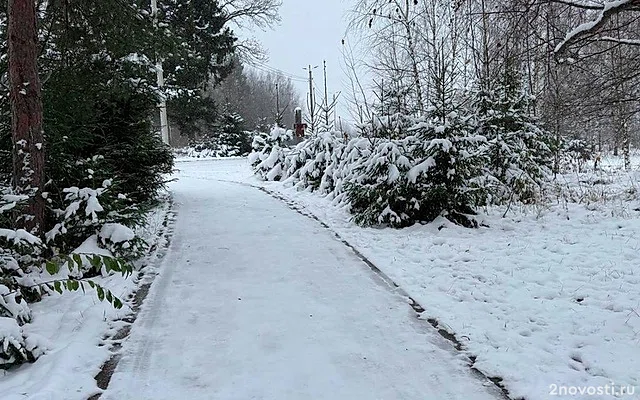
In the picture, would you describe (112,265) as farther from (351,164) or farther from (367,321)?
(351,164)

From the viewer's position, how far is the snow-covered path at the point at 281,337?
3.12 meters

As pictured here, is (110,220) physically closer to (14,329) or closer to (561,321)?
(14,329)

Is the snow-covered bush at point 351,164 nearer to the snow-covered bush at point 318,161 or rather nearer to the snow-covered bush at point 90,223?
the snow-covered bush at point 318,161

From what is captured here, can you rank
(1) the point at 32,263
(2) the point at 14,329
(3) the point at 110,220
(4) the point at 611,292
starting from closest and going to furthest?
(2) the point at 14,329 → (4) the point at 611,292 → (1) the point at 32,263 → (3) the point at 110,220

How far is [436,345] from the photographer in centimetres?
373

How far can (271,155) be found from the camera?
1659cm

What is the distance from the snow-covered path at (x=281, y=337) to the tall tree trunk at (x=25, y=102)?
1811 mm

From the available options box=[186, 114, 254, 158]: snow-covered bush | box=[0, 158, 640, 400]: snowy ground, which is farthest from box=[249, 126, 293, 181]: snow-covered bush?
box=[186, 114, 254, 158]: snow-covered bush

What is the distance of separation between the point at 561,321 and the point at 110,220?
16.6 ft

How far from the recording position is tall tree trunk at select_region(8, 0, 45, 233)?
543 cm

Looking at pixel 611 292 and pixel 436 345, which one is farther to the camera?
pixel 611 292

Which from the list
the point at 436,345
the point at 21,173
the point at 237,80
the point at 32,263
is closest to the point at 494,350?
the point at 436,345

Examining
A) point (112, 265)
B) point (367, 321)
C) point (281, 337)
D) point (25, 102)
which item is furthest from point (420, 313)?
point (25, 102)

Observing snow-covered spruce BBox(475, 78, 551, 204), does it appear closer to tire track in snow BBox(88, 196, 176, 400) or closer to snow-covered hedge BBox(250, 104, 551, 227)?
snow-covered hedge BBox(250, 104, 551, 227)
